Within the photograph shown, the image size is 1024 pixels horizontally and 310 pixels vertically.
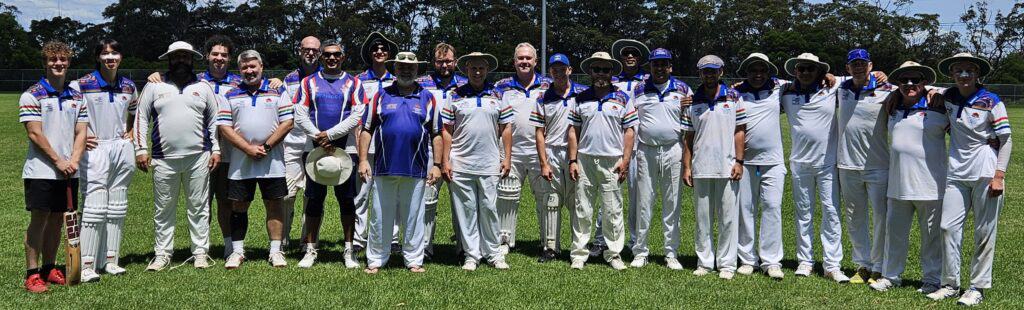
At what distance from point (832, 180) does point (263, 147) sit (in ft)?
15.7

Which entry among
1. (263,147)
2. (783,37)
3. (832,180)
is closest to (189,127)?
(263,147)

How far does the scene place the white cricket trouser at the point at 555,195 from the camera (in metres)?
7.84

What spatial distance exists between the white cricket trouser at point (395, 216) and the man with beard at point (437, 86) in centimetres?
42

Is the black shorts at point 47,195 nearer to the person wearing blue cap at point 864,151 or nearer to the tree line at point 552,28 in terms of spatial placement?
the person wearing blue cap at point 864,151

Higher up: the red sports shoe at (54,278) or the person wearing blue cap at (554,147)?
the person wearing blue cap at (554,147)

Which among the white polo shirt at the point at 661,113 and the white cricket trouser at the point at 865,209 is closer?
the white cricket trouser at the point at 865,209

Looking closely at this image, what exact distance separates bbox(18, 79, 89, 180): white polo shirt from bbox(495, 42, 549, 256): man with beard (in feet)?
11.5

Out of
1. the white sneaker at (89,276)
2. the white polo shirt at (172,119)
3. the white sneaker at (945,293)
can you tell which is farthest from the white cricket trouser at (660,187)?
the white sneaker at (89,276)

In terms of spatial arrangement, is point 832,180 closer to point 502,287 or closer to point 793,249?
point 793,249

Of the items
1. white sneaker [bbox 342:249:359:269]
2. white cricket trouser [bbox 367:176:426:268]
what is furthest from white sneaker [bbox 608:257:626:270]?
white sneaker [bbox 342:249:359:269]

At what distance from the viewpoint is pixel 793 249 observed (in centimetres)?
870

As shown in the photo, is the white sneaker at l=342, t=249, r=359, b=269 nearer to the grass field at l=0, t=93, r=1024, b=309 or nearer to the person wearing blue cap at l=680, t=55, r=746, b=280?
the grass field at l=0, t=93, r=1024, b=309

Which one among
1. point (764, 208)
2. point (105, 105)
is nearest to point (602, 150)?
point (764, 208)

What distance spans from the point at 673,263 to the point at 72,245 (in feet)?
16.1
